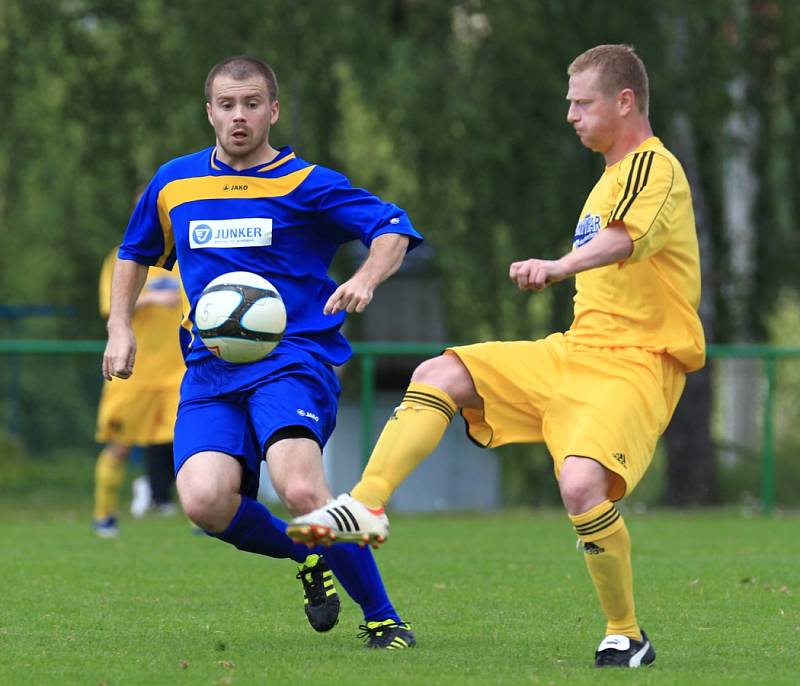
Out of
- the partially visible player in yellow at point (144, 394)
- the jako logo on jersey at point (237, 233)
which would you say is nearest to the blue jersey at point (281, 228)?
the jako logo on jersey at point (237, 233)

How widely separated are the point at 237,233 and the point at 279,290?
0.27 m

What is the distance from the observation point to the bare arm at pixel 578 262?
5.68 metres

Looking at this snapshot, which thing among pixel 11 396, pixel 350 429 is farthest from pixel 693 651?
pixel 11 396

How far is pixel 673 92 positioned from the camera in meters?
16.6

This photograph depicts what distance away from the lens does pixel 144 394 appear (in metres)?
13.1

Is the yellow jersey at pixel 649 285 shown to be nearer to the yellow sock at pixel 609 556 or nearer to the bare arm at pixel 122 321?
the yellow sock at pixel 609 556

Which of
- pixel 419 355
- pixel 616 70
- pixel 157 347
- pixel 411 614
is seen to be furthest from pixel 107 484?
pixel 616 70

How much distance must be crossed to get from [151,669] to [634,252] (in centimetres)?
227

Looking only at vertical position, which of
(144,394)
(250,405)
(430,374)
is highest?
(430,374)

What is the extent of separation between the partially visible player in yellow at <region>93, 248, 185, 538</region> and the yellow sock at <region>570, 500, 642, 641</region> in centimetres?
714

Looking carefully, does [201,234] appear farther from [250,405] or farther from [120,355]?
[250,405]

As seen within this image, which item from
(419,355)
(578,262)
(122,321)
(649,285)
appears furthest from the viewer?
(419,355)

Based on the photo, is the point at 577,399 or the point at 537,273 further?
the point at 577,399

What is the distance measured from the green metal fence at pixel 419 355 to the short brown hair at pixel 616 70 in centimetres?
900
